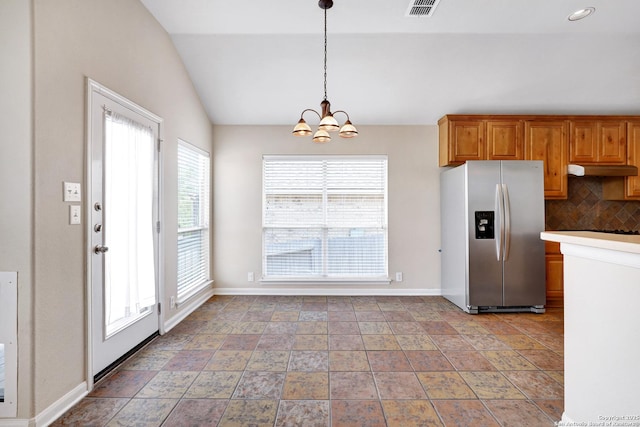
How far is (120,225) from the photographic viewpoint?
2.47 meters

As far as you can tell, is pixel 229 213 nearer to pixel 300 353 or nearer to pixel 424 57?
pixel 300 353

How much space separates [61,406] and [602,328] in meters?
3.01

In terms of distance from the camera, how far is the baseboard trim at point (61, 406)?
1.81 metres

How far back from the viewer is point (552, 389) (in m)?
2.21

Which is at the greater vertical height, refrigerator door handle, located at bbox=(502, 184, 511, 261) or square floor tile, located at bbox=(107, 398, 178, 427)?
refrigerator door handle, located at bbox=(502, 184, 511, 261)

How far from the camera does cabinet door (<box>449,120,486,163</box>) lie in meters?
4.21

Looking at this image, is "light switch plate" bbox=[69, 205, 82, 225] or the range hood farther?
the range hood

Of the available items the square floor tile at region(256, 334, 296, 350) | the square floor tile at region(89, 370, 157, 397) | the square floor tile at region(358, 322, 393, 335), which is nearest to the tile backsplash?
the square floor tile at region(358, 322, 393, 335)

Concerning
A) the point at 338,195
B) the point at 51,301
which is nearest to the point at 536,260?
the point at 338,195

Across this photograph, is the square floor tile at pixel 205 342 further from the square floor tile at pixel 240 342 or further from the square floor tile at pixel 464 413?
the square floor tile at pixel 464 413

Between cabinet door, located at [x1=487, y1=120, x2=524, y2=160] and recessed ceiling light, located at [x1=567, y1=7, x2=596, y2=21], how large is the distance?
4.32ft

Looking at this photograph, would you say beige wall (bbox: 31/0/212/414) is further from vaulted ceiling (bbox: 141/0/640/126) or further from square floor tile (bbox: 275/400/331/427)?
square floor tile (bbox: 275/400/331/427)

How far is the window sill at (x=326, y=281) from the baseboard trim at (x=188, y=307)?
75 centimetres

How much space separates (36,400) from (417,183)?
14.2ft
